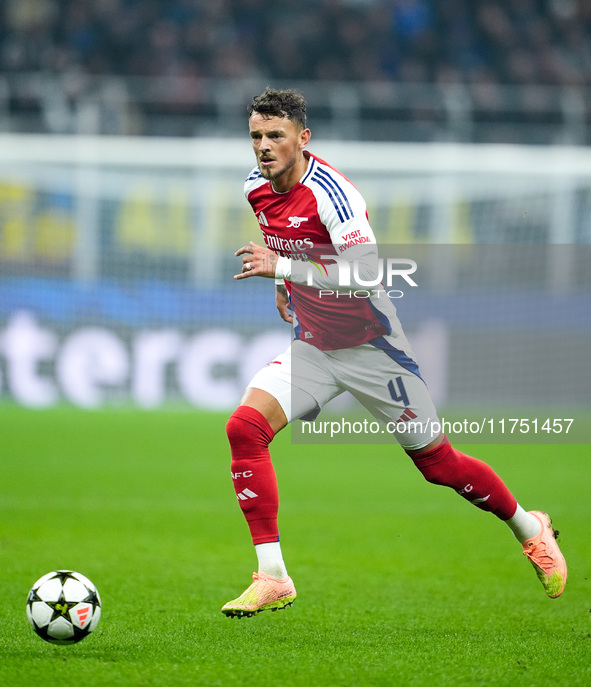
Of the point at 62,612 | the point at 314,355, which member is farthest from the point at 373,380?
the point at 62,612

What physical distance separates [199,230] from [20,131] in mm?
3512

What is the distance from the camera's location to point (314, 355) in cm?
493

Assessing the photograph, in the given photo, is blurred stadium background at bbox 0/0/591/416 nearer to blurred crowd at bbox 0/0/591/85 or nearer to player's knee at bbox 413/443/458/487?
blurred crowd at bbox 0/0/591/85

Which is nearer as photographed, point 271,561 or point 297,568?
point 271,561

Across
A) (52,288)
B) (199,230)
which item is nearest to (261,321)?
(199,230)

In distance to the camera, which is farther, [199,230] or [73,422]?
[199,230]

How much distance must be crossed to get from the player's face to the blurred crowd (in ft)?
50.8

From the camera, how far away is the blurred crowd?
19891mm

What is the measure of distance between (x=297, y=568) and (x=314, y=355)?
6.10 ft

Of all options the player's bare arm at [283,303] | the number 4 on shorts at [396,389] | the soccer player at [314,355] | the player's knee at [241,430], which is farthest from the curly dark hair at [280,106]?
the player's knee at [241,430]

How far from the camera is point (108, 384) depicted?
13898 millimetres

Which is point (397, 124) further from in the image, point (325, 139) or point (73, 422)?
point (73, 422)

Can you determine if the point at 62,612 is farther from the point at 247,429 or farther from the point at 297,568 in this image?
the point at 297,568

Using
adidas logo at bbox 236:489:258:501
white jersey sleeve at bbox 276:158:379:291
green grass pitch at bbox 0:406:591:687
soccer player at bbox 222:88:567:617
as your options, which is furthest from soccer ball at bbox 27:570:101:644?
white jersey sleeve at bbox 276:158:379:291
